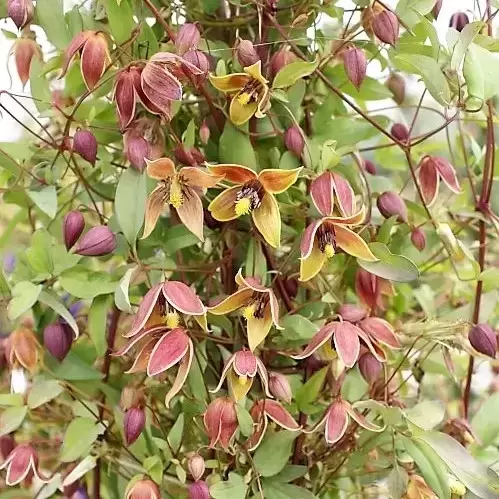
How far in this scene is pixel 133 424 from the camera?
559 millimetres

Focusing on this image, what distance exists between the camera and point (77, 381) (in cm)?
68

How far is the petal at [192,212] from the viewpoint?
21.3 inches

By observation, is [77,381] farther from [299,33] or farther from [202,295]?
[299,33]

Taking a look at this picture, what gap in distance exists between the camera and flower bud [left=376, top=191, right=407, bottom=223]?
0.63 metres

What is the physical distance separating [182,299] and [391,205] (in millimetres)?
201

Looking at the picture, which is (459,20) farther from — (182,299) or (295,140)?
(182,299)

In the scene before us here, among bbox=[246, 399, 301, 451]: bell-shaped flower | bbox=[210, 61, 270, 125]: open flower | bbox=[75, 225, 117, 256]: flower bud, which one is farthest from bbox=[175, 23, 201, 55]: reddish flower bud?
bbox=[246, 399, 301, 451]: bell-shaped flower

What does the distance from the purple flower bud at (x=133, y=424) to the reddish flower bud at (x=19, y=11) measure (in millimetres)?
275

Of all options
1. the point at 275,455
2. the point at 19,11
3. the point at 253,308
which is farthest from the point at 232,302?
the point at 19,11

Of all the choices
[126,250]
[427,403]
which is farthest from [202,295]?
[427,403]

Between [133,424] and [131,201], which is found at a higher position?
[131,201]

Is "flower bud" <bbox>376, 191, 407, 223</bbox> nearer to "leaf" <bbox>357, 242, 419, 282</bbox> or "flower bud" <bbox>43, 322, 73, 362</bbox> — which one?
"leaf" <bbox>357, 242, 419, 282</bbox>

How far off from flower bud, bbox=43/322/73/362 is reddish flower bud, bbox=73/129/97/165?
137 millimetres

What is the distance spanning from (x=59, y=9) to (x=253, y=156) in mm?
178
